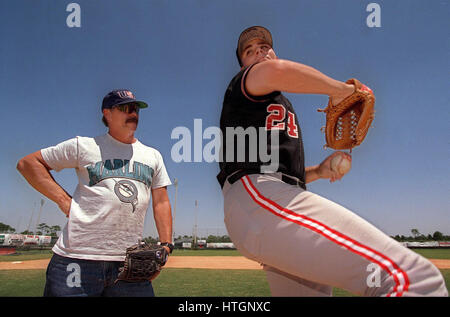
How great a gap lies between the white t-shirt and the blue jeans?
6 cm

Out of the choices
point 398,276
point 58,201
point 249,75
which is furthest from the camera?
point 58,201

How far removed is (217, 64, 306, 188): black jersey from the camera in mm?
1526

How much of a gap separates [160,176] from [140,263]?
93 cm

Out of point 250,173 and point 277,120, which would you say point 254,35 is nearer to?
point 277,120

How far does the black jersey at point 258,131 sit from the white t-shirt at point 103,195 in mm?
1363

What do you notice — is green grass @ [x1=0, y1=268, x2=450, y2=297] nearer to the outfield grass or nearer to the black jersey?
the black jersey

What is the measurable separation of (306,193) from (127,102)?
2.10m

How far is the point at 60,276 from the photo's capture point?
2.28 meters

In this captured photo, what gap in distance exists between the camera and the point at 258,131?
5.11 feet

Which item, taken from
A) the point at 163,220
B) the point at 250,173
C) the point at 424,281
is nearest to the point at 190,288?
the point at 163,220

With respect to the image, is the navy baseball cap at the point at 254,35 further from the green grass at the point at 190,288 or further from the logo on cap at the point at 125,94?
the green grass at the point at 190,288

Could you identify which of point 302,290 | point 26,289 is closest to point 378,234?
point 302,290

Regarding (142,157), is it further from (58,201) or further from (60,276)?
(60,276)

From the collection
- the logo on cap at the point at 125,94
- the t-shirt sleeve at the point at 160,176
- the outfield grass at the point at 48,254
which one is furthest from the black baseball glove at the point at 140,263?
the outfield grass at the point at 48,254
